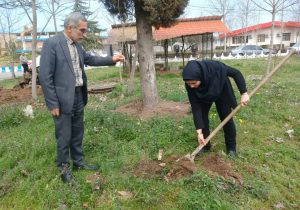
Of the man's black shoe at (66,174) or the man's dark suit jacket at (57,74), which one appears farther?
the man's black shoe at (66,174)

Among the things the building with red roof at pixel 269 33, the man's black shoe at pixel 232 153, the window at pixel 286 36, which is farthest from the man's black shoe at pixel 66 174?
the window at pixel 286 36

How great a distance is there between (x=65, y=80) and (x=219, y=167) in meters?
2.03

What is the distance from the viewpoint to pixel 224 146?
175 inches

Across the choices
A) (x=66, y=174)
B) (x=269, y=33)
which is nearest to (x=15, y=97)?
(x=66, y=174)

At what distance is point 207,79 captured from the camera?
3.51m

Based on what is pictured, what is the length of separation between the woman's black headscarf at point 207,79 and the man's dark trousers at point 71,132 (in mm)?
1313

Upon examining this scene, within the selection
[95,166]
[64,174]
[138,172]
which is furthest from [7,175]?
[138,172]

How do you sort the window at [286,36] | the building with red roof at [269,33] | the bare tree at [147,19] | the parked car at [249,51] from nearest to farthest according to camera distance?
the bare tree at [147,19] < the parked car at [249,51] < the building with red roof at [269,33] < the window at [286,36]

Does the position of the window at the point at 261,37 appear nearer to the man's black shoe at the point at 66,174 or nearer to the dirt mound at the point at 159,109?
the dirt mound at the point at 159,109

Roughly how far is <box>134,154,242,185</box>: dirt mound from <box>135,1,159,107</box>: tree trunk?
2364 mm

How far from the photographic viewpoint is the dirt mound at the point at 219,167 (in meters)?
3.50

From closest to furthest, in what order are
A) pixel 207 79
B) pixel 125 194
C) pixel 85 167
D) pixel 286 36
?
1. pixel 125 194
2. pixel 207 79
3. pixel 85 167
4. pixel 286 36

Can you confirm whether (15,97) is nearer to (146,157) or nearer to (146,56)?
(146,56)

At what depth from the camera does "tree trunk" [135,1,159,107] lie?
5.77m
